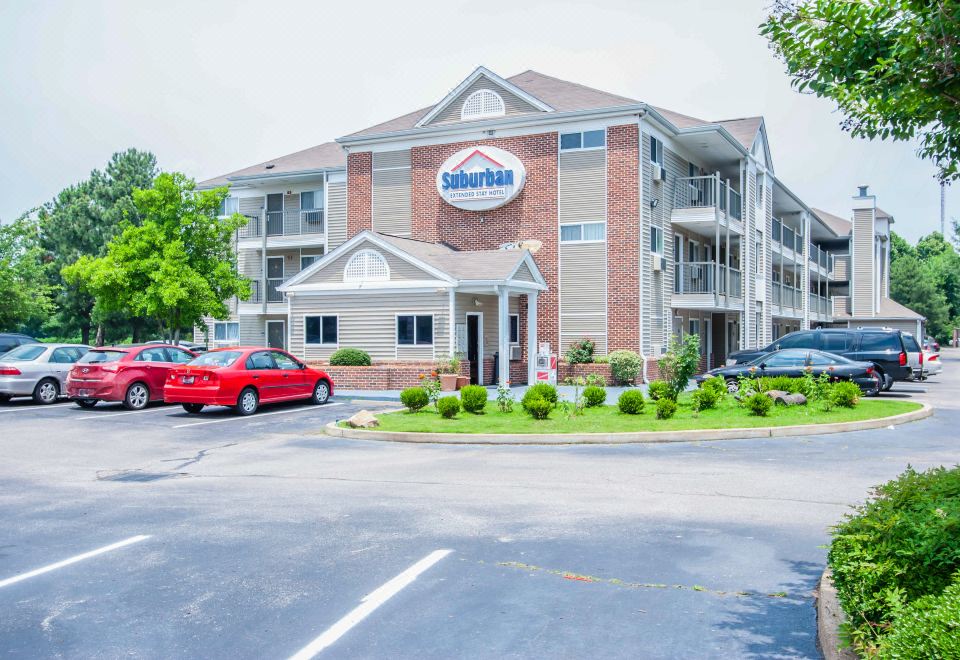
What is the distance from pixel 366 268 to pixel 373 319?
1.66 m

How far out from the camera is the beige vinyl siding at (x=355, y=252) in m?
25.9

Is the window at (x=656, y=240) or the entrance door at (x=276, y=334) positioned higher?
the window at (x=656, y=240)

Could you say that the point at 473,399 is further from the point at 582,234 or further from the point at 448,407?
the point at 582,234

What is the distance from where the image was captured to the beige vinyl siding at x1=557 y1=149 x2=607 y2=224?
28547 millimetres

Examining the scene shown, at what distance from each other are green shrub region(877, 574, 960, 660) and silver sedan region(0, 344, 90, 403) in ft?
69.9

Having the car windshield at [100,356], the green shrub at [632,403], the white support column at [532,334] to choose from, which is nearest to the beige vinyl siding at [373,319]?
the white support column at [532,334]

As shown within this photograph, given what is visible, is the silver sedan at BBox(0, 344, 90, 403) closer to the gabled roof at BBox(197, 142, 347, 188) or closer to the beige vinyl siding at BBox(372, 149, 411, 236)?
the beige vinyl siding at BBox(372, 149, 411, 236)

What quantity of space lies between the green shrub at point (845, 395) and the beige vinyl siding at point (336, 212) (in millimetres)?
22063

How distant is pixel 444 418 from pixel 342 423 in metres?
2.06

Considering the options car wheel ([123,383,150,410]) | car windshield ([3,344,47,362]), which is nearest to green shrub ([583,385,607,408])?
car wheel ([123,383,150,410])

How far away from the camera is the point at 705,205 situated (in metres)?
33.0

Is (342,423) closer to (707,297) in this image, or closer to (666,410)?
(666,410)

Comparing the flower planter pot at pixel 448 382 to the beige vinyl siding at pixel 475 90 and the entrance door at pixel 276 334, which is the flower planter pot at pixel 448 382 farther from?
the entrance door at pixel 276 334

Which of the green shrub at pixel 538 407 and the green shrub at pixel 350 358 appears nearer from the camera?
the green shrub at pixel 538 407
